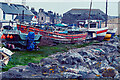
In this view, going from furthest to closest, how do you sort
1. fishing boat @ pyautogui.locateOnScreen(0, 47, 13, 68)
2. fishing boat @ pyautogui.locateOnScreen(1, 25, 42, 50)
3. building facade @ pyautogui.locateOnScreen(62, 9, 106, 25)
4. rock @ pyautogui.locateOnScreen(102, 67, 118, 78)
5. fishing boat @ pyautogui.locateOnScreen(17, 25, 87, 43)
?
building facade @ pyautogui.locateOnScreen(62, 9, 106, 25) < fishing boat @ pyautogui.locateOnScreen(17, 25, 87, 43) < fishing boat @ pyautogui.locateOnScreen(1, 25, 42, 50) < fishing boat @ pyautogui.locateOnScreen(0, 47, 13, 68) < rock @ pyautogui.locateOnScreen(102, 67, 118, 78)

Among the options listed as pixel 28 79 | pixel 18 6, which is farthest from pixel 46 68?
pixel 18 6

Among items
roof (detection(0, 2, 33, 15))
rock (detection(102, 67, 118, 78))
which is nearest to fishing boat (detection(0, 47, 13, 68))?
rock (detection(102, 67, 118, 78))

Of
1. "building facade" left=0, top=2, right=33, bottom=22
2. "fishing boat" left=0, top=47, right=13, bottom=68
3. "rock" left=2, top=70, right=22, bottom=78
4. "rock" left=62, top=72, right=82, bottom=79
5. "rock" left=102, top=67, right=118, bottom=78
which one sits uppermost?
"building facade" left=0, top=2, right=33, bottom=22

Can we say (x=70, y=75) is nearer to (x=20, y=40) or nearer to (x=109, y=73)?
(x=109, y=73)

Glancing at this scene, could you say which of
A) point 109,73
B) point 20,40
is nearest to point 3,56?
point 109,73

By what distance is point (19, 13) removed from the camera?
39.5 m

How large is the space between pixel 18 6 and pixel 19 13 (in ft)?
10.4

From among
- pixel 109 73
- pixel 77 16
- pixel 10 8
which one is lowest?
pixel 109 73

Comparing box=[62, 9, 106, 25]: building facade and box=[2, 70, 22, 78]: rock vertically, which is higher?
box=[62, 9, 106, 25]: building facade

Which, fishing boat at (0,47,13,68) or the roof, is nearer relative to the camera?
fishing boat at (0,47,13,68)

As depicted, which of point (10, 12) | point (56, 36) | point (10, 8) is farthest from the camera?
point (10, 8)

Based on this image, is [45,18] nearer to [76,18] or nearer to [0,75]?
[76,18]

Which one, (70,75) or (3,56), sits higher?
(3,56)

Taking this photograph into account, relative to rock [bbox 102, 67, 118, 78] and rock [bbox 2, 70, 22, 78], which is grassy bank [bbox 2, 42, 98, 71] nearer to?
rock [bbox 2, 70, 22, 78]
